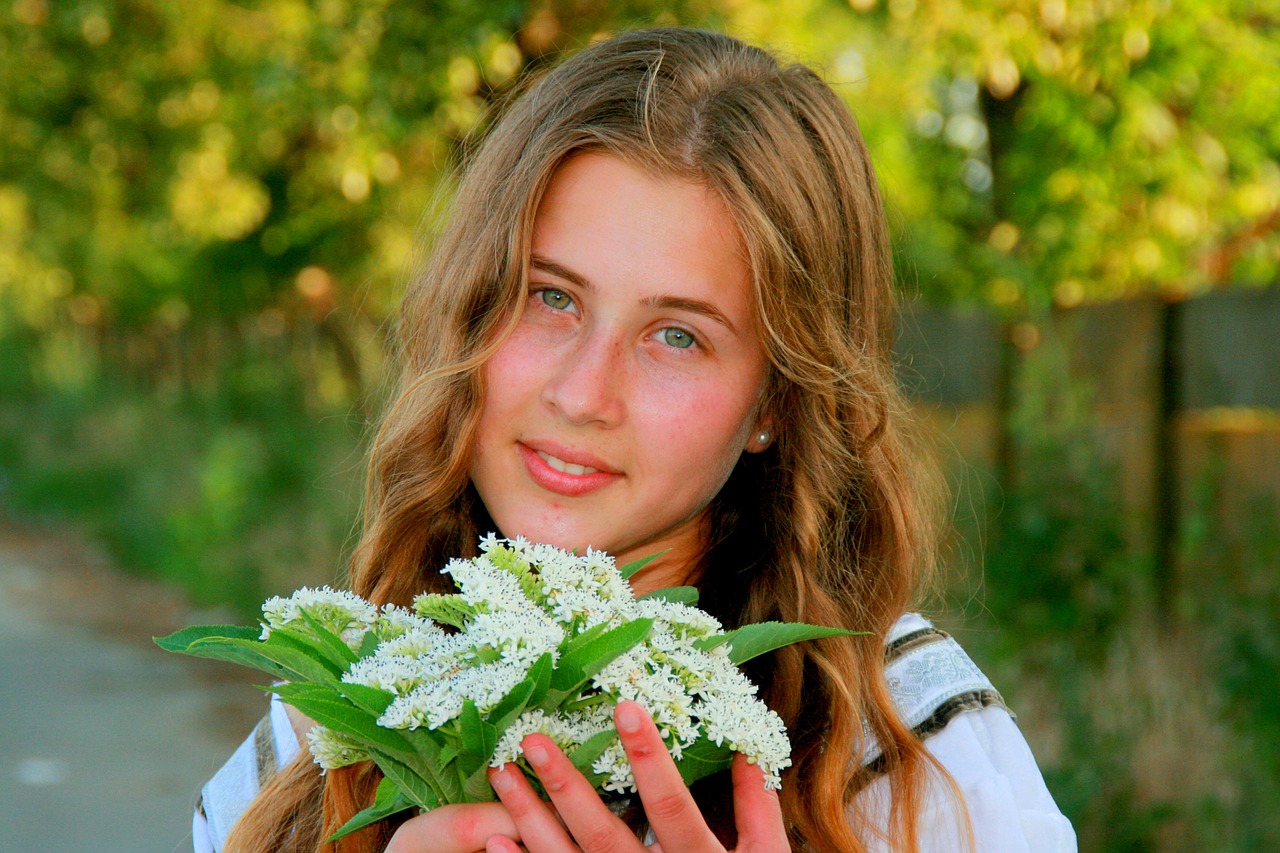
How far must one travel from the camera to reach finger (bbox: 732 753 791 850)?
1.52 m

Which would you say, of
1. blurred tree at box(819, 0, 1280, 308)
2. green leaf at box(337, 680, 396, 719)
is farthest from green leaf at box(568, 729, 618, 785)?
blurred tree at box(819, 0, 1280, 308)

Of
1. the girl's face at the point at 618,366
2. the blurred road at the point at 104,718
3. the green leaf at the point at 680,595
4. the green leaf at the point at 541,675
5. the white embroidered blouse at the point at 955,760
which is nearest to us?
the green leaf at the point at 541,675

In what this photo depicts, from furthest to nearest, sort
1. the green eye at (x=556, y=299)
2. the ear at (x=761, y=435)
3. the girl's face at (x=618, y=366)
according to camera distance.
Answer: the ear at (x=761, y=435)
the green eye at (x=556, y=299)
the girl's face at (x=618, y=366)

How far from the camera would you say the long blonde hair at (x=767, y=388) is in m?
2.01

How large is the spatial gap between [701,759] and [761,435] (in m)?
0.82

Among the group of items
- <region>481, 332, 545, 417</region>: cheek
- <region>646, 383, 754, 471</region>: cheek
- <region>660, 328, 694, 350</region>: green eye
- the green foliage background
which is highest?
the green foliage background

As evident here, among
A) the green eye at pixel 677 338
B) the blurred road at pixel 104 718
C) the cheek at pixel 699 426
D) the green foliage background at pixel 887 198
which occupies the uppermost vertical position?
the green foliage background at pixel 887 198

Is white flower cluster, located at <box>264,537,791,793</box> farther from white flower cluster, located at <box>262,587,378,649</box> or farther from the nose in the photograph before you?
the nose

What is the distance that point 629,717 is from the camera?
1.36m

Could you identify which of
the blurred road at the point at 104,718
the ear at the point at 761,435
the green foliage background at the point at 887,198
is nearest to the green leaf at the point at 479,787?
the ear at the point at 761,435

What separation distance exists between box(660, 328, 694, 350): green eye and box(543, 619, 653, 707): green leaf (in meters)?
0.68

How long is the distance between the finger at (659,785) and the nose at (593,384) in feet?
1.93

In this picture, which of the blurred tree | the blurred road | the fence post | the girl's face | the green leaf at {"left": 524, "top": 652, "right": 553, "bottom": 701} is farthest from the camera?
the blurred tree

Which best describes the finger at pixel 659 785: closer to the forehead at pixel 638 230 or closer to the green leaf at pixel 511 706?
the green leaf at pixel 511 706
